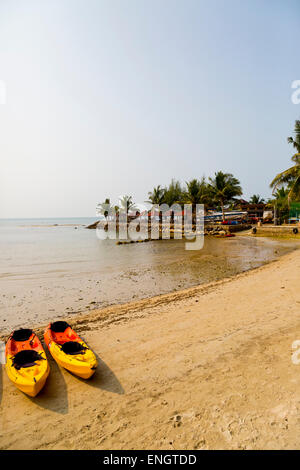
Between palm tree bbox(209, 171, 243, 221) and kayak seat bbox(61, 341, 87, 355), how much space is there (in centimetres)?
4146

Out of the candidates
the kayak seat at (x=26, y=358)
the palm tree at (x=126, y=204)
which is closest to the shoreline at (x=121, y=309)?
the kayak seat at (x=26, y=358)

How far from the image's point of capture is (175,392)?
4418mm

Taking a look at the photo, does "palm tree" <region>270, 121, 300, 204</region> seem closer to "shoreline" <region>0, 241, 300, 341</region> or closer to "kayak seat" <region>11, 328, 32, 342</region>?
"shoreline" <region>0, 241, 300, 341</region>

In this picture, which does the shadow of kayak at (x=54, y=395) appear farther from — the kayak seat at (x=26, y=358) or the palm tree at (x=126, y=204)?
the palm tree at (x=126, y=204)

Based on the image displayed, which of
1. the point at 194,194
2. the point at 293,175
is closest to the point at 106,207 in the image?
the point at 194,194

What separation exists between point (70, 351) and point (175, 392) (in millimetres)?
2527

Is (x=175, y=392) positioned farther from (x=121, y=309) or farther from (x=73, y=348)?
(x=121, y=309)

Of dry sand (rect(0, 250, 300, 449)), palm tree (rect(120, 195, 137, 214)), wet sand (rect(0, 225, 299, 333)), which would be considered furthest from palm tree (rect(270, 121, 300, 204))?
palm tree (rect(120, 195, 137, 214))

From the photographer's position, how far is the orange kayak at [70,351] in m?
4.89

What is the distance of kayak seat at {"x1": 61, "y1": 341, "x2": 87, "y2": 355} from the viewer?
5.53 m

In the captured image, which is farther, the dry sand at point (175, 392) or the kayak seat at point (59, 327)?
the kayak seat at point (59, 327)

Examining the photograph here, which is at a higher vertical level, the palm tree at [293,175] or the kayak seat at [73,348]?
the palm tree at [293,175]

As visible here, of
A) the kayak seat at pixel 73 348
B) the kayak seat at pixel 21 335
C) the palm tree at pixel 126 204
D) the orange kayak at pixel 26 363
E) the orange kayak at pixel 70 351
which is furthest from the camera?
the palm tree at pixel 126 204

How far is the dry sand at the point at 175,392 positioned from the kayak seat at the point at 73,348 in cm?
39
